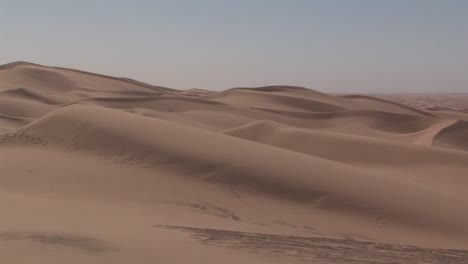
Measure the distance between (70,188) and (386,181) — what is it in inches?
220

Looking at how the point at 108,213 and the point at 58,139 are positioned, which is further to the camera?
the point at 58,139

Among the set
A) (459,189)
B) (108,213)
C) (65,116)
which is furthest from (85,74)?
(108,213)

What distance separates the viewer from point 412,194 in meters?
8.84

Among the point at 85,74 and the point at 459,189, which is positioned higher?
the point at 85,74

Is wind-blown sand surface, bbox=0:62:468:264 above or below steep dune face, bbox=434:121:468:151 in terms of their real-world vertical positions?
below

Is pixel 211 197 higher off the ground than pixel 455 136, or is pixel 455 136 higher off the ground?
pixel 455 136

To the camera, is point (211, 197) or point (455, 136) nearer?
point (211, 197)

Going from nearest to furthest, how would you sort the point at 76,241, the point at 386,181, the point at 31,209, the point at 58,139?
the point at 76,241 → the point at 31,209 → the point at 386,181 → the point at 58,139

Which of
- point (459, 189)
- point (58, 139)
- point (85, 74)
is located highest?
point (85, 74)

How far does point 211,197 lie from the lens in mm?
8117

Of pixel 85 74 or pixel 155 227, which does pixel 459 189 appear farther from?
pixel 85 74

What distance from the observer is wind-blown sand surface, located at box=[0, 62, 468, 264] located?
4516mm

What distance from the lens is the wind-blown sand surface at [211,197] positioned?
4516 mm

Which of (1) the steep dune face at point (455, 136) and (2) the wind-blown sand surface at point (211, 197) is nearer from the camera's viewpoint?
(2) the wind-blown sand surface at point (211, 197)
